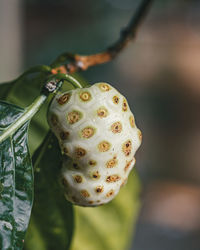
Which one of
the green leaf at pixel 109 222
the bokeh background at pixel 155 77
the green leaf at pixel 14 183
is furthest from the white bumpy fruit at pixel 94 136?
the bokeh background at pixel 155 77

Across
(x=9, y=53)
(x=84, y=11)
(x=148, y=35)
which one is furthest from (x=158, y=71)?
(x=9, y=53)

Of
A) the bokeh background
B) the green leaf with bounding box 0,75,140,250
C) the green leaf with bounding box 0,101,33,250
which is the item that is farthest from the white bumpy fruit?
the bokeh background

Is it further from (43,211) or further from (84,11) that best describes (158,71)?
(43,211)

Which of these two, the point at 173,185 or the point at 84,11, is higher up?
the point at 84,11

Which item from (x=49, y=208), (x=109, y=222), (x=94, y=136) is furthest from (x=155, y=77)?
(x=94, y=136)

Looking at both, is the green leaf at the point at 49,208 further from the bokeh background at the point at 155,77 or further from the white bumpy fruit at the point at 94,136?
the bokeh background at the point at 155,77

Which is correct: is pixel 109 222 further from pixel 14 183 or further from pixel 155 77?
pixel 155 77

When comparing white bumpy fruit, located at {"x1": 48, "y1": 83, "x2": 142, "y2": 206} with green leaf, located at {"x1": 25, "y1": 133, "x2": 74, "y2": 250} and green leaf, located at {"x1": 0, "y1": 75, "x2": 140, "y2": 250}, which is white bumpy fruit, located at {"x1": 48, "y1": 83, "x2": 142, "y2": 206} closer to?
green leaf, located at {"x1": 25, "y1": 133, "x2": 74, "y2": 250}
